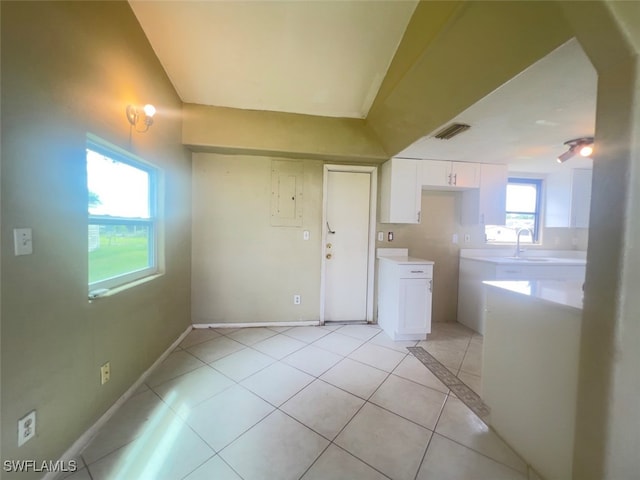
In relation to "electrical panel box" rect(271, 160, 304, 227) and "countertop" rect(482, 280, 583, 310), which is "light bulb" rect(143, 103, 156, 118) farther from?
"countertop" rect(482, 280, 583, 310)

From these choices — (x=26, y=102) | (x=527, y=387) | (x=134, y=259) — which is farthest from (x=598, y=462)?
(x=134, y=259)

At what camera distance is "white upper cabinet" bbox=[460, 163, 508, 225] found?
10.4 ft

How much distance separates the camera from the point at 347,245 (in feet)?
11.1

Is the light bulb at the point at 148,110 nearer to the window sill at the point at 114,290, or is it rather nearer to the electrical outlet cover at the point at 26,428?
the window sill at the point at 114,290

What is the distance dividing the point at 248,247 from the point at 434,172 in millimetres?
2510

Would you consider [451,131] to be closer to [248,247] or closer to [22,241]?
[248,247]

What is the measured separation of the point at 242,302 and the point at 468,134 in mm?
3063

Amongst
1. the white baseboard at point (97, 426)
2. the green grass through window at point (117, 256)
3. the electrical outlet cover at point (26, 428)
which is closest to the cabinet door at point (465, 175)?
the green grass through window at point (117, 256)

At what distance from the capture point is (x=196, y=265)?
121 inches

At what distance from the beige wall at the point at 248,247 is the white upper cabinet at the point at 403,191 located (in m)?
0.89

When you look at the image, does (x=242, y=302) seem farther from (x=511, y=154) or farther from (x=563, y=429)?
(x=511, y=154)

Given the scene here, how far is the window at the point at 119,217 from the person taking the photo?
1535 mm

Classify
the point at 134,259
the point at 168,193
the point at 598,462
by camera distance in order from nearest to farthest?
the point at 598,462 → the point at 134,259 → the point at 168,193

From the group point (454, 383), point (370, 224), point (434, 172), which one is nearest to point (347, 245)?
point (370, 224)
